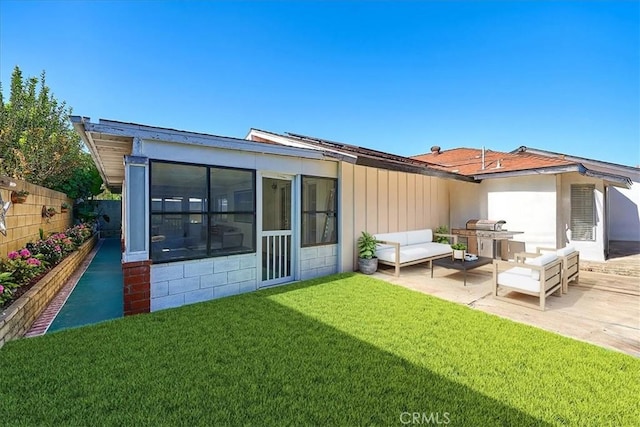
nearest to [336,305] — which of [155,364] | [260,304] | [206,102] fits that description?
[260,304]

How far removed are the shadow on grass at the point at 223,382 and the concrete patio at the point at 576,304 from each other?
258cm

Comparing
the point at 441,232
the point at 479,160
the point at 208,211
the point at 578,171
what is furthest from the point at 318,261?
the point at 479,160

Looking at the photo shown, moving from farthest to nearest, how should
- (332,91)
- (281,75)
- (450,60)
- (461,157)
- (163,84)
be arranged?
(461,157) → (332,91) → (281,75) → (163,84) → (450,60)

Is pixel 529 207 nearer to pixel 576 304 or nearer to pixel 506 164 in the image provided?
pixel 506 164

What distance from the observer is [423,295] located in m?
5.55

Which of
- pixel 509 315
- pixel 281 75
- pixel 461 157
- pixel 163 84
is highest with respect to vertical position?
pixel 281 75

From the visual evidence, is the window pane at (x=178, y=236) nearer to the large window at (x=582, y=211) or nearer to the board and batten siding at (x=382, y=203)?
the board and batten siding at (x=382, y=203)

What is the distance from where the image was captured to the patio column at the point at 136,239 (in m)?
4.31

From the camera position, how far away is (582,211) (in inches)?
352

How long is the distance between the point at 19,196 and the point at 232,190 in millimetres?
4492

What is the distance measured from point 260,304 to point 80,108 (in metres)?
17.9

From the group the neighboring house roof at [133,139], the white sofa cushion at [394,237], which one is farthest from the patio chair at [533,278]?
the neighboring house roof at [133,139]

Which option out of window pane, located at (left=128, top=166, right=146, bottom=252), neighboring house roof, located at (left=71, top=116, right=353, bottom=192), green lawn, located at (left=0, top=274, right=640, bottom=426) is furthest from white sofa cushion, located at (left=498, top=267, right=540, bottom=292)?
window pane, located at (left=128, top=166, right=146, bottom=252)

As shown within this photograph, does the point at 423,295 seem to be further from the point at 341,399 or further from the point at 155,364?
the point at 155,364
